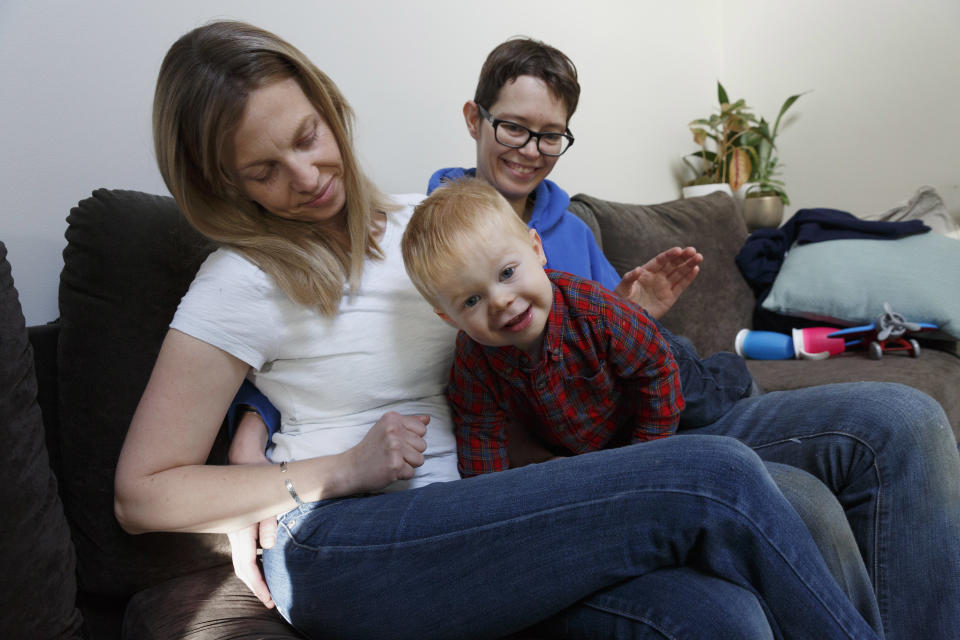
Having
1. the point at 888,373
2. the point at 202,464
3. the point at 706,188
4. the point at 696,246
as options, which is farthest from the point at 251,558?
the point at 706,188

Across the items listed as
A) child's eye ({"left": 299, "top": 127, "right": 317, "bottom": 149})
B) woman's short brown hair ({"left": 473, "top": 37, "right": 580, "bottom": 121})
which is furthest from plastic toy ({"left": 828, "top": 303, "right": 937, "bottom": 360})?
child's eye ({"left": 299, "top": 127, "right": 317, "bottom": 149})

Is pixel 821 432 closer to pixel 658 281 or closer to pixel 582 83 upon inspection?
pixel 658 281

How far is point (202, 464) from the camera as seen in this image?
3.21 ft

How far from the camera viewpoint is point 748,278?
7.47 ft

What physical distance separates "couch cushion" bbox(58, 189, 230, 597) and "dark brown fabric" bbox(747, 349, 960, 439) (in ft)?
4.80

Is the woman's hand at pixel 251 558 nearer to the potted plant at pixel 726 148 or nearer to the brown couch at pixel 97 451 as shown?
the brown couch at pixel 97 451

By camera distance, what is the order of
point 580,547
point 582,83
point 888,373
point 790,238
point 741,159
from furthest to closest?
point 741,159, point 582,83, point 790,238, point 888,373, point 580,547

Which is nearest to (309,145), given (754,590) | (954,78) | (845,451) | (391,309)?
(391,309)

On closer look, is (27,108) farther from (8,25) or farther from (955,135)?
(955,135)

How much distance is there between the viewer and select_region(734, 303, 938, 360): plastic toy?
1.89m

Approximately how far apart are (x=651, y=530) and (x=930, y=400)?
671 mm

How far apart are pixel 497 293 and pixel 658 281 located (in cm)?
53

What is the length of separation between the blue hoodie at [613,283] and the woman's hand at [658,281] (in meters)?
0.09

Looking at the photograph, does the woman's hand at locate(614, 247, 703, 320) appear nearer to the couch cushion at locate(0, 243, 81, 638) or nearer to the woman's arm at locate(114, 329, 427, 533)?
the woman's arm at locate(114, 329, 427, 533)
